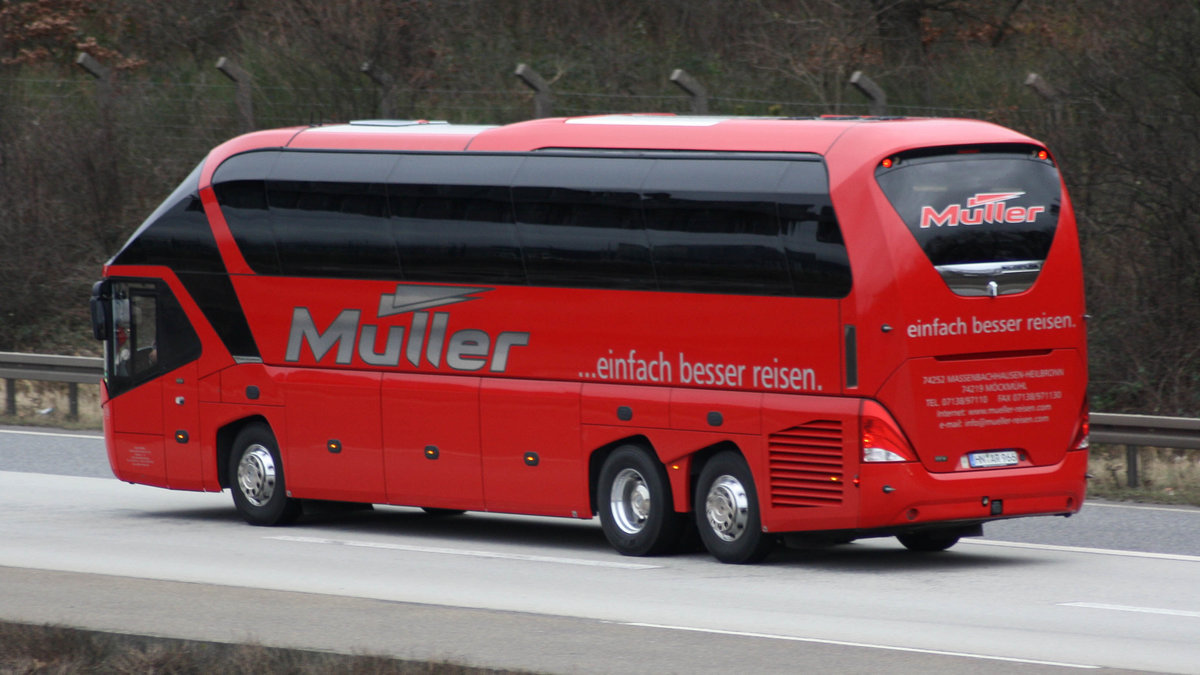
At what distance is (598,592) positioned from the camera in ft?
39.1

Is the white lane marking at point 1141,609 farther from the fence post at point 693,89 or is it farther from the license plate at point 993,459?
the fence post at point 693,89

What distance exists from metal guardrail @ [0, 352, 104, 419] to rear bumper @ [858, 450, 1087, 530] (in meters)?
14.0

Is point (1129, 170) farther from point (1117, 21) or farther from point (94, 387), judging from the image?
point (94, 387)

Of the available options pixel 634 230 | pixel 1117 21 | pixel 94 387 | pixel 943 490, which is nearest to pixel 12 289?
pixel 94 387

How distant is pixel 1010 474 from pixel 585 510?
304 centimetres

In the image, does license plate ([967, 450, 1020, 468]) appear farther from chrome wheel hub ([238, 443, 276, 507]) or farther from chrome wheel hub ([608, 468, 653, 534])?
chrome wheel hub ([238, 443, 276, 507])

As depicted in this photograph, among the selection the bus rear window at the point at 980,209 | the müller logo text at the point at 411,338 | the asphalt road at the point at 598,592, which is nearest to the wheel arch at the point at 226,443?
the asphalt road at the point at 598,592

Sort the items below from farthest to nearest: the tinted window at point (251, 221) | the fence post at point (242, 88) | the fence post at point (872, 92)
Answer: the fence post at point (242, 88) → the fence post at point (872, 92) → the tinted window at point (251, 221)

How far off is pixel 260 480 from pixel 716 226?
4954 mm

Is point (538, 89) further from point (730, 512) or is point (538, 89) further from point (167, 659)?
point (167, 659)

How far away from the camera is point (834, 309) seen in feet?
41.9

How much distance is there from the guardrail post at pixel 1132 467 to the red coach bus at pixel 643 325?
4135mm

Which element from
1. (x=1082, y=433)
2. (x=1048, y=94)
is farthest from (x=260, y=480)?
(x=1048, y=94)

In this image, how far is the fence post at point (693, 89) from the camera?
77.6 feet
